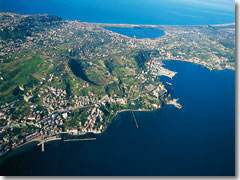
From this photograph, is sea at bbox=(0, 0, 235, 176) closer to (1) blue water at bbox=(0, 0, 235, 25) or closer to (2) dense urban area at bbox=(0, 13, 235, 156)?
(2) dense urban area at bbox=(0, 13, 235, 156)

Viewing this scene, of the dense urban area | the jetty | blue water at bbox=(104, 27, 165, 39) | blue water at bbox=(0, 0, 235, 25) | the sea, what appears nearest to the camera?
the sea

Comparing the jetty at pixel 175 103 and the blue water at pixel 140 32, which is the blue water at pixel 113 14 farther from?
the jetty at pixel 175 103

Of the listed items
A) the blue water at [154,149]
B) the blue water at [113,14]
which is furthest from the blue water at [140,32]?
the blue water at [154,149]

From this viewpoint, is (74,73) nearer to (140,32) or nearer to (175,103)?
(175,103)

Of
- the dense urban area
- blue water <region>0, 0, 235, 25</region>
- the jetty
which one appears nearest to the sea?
the jetty

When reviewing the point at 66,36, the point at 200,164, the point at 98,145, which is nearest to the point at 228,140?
the point at 200,164

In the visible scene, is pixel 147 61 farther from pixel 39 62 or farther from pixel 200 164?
pixel 200 164
